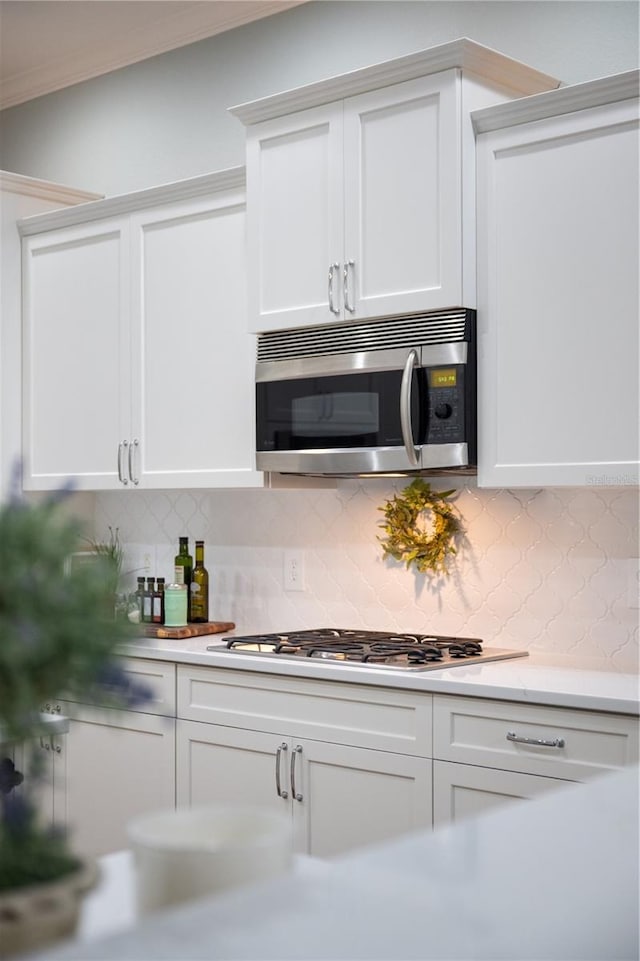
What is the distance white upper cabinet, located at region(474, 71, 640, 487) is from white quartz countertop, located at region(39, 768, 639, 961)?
180cm

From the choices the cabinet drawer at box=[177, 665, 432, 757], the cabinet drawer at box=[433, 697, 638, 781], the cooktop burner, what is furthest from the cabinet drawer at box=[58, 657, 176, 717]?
the cabinet drawer at box=[433, 697, 638, 781]

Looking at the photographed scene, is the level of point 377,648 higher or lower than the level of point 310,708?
higher

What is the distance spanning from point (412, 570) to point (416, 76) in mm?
1411

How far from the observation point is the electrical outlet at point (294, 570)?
147 inches

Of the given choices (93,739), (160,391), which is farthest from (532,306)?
(93,739)

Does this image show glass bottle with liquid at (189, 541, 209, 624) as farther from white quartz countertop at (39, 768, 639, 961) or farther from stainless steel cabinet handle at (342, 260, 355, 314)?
white quartz countertop at (39, 768, 639, 961)

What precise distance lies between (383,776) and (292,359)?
1.21 metres

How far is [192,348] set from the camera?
3646 mm

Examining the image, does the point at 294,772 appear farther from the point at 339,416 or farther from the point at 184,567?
the point at 184,567

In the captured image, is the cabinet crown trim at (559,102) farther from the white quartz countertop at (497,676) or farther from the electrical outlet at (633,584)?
the white quartz countertop at (497,676)

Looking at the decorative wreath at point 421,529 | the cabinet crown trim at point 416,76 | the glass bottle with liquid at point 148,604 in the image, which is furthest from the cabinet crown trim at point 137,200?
the glass bottle with liquid at point 148,604

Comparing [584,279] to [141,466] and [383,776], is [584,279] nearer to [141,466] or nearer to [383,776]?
[383,776]

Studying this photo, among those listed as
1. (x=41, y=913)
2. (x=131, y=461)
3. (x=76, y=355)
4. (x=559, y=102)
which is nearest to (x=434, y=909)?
(x=41, y=913)

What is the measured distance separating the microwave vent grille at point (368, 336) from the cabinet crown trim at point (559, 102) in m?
0.49
